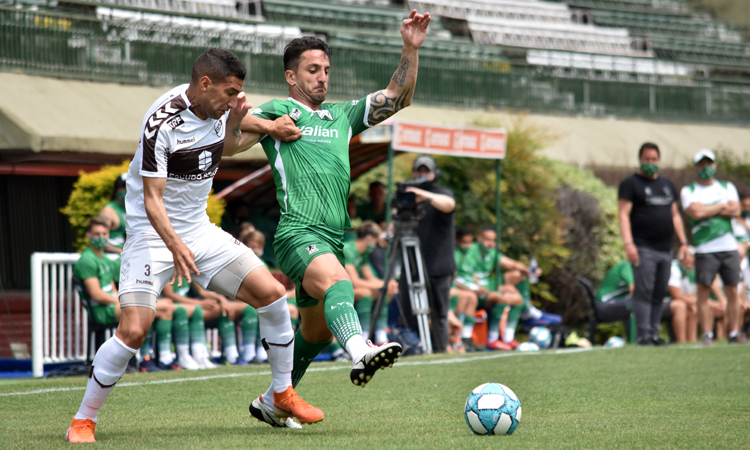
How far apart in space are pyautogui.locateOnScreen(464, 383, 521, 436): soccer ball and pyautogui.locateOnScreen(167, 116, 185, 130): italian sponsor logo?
2092 millimetres

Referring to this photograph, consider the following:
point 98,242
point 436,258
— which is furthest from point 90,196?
point 436,258

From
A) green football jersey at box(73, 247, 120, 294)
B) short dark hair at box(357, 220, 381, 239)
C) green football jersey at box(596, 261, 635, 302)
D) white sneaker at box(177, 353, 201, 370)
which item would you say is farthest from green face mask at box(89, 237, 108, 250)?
green football jersey at box(596, 261, 635, 302)

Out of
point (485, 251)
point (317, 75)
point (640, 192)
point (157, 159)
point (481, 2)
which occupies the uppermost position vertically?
point (481, 2)

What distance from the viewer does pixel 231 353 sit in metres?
10.2

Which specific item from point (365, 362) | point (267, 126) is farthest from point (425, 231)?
point (365, 362)

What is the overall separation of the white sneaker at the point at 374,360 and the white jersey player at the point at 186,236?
81cm

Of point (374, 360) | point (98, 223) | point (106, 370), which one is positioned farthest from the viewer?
point (98, 223)

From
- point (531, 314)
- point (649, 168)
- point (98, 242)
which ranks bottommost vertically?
point (531, 314)

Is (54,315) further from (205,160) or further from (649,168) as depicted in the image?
(649,168)

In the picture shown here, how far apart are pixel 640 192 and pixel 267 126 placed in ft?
22.6

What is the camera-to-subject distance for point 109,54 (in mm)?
15078

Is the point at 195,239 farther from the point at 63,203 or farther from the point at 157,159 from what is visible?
the point at 63,203

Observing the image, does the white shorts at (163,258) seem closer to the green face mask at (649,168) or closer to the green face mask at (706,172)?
the green face mask at (649,168)

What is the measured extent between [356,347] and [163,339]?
5.74 m
